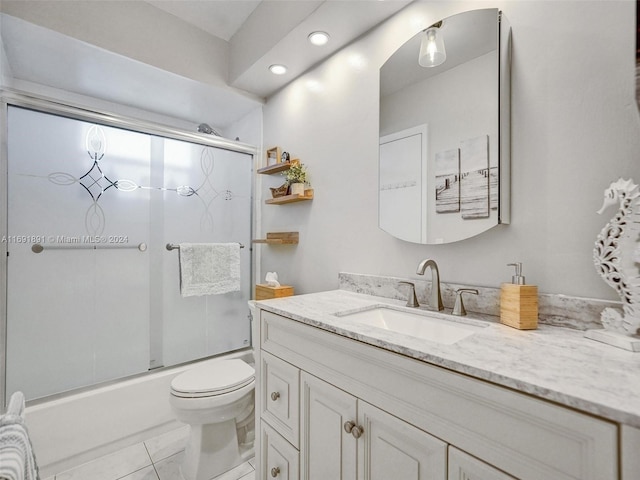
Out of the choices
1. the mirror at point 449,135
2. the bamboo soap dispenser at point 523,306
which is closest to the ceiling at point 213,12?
the mirror at point 449,135

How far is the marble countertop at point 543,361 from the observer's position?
0.53 metres

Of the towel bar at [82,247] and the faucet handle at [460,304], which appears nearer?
the faucet handle at [460,304]

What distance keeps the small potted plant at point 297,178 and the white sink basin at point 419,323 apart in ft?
3.21

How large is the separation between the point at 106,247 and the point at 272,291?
1105 millimetres

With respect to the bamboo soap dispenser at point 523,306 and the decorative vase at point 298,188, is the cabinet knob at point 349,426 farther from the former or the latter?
the decorative vase at point 298,188

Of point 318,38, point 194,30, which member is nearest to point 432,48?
point 318,38

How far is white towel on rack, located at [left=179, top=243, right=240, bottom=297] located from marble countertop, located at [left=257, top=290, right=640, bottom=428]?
4.71 ft

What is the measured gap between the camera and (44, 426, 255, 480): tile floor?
161 cm

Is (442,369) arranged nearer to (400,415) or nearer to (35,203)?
(400,415)

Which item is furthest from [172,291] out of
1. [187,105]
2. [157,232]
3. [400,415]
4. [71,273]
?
[400,415]

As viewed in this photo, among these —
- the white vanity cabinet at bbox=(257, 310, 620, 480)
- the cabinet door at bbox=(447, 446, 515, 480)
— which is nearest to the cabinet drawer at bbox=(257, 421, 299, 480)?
the white vanity cabinet at bbox=(257, 310, 620, 480)

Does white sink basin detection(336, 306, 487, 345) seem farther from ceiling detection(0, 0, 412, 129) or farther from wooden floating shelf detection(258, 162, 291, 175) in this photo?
ceiling detection(0, 0, 412, 129)

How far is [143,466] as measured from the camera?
168 centimetres

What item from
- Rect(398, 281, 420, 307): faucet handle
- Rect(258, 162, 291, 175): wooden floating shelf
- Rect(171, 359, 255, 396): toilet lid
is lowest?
Rect(171, 359, 255, 396): toilet lid
